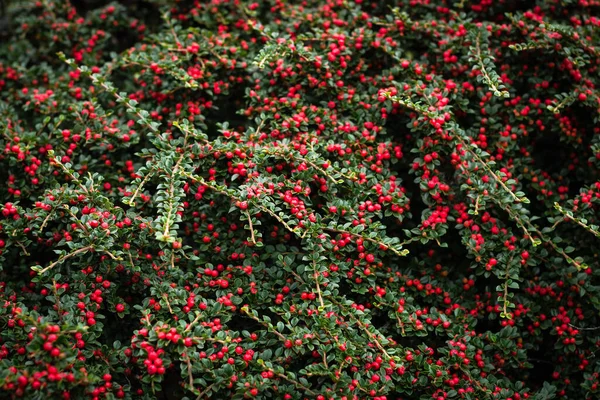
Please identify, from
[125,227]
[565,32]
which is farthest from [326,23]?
[125,227]

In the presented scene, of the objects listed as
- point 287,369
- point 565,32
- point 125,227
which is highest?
point 565,32

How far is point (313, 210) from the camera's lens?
8.19ft

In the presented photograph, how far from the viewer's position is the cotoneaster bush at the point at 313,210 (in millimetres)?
2188

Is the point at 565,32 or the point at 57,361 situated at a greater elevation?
the point at 565,32

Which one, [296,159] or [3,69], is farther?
[3,69]

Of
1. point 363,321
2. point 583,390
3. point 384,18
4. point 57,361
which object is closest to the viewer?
point 57,361

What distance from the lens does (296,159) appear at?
247 cm

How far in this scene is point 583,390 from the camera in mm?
2467

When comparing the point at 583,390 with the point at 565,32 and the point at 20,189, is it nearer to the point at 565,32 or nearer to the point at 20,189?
the point at 565,32

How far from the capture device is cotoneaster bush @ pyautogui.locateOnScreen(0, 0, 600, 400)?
7.18ft

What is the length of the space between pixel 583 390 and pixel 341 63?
181cm

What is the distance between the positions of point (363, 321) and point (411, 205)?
847 mm

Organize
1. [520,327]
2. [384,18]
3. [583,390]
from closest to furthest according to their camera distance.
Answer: [583,390] < [520,327] < [384,18]

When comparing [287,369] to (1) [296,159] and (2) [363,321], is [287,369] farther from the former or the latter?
(1) [296,159]
